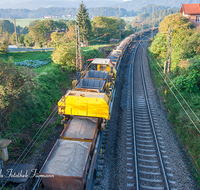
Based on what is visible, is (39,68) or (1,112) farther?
(39,68)

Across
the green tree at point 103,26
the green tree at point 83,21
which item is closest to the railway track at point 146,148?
the green tree at point 83,21


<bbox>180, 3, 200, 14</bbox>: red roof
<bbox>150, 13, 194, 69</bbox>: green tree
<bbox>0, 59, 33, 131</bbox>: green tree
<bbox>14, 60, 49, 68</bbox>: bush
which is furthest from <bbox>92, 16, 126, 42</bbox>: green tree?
<bbox>0, 59, 33, 131</bbox>: green tree

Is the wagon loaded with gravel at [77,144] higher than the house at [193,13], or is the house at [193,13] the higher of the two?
the house at [193,13]

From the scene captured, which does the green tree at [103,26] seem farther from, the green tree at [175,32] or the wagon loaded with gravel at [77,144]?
the wagon loaded with gravel at [77,144]

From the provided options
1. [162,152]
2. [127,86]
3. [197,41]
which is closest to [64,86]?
[127,86]

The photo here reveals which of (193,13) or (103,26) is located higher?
(103,26)

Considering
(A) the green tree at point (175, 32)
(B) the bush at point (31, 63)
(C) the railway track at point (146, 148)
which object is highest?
(A) the green tree at point (175, 32)

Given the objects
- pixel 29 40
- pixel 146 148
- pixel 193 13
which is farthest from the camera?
pixel 29 40

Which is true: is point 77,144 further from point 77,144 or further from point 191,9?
point 191,9

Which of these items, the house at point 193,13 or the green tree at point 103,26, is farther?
the green tree at point 103,26

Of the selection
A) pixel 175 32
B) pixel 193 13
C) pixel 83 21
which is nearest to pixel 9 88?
pixel 175 32

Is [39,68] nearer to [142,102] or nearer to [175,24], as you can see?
[142,102]

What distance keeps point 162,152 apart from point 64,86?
41.7ft

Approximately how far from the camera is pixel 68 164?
253 inches
